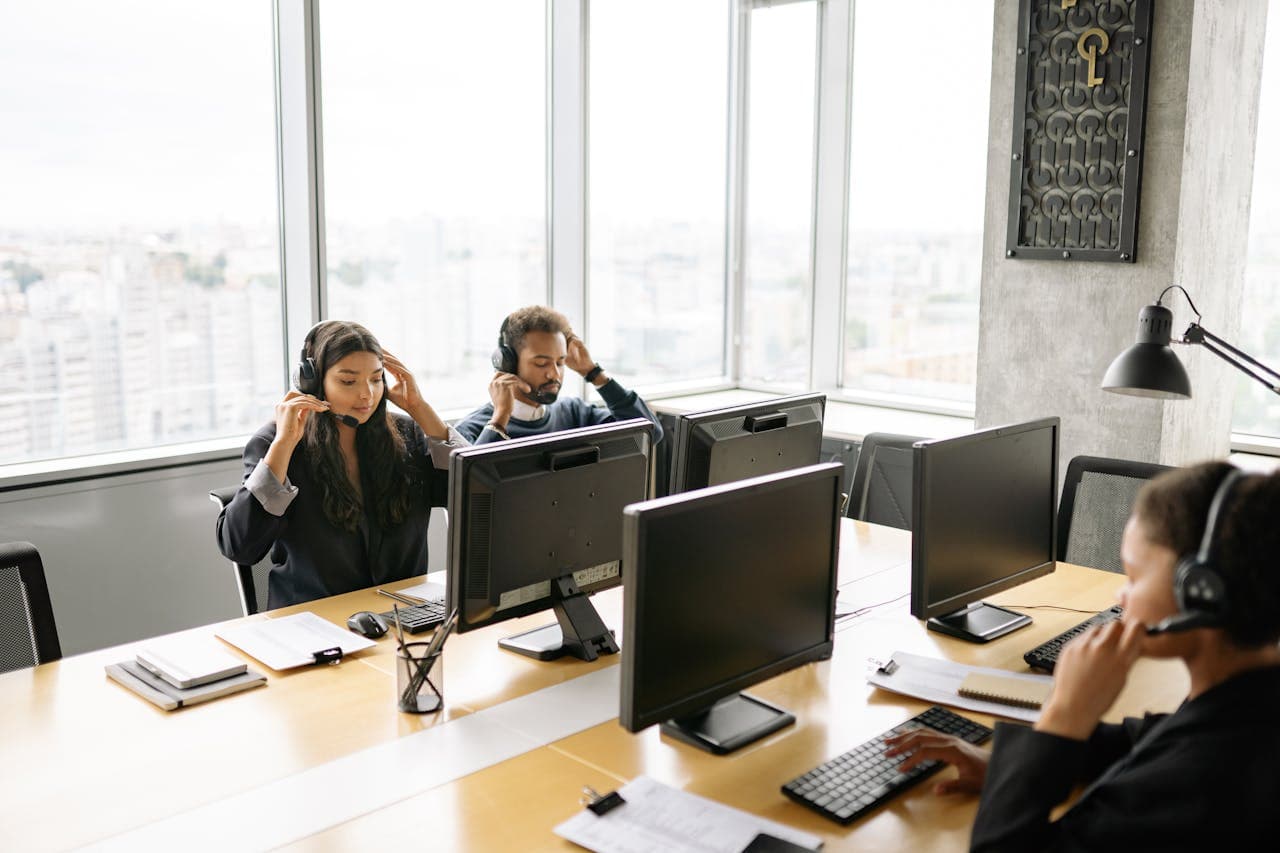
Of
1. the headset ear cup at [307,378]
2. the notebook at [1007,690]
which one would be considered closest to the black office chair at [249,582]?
the headset ear cup at [307,378]

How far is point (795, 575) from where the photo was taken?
1942 millimetres

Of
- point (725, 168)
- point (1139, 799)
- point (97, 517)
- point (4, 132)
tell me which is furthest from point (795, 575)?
point (725, 168)

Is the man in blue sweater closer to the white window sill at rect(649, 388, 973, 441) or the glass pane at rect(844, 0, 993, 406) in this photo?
the white window sill at rect(649, 388, 973, 441)

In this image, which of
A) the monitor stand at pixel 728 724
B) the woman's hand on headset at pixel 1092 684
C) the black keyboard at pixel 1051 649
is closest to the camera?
the woman's hand on headset at pixel 1092 684

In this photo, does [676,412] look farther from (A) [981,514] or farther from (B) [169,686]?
(B) [169,686]

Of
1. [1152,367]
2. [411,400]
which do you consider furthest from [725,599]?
[411,400]

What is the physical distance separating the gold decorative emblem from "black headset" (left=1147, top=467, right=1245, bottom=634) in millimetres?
2782

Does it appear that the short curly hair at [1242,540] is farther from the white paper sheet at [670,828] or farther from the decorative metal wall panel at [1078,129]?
the decorative metal wall panel at [1078,129]

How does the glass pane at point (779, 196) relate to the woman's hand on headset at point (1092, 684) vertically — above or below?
above

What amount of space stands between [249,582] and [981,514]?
173 cm

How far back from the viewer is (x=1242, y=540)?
1.19m

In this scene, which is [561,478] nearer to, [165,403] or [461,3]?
[165,403]

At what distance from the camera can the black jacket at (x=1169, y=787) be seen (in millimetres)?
1204

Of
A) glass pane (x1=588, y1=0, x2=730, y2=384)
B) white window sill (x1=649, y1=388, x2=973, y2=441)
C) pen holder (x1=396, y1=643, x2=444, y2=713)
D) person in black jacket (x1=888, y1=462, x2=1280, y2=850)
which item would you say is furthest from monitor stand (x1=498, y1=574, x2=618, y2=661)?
glass pane (x1=588, y1=0, x2=730, y2=384)
